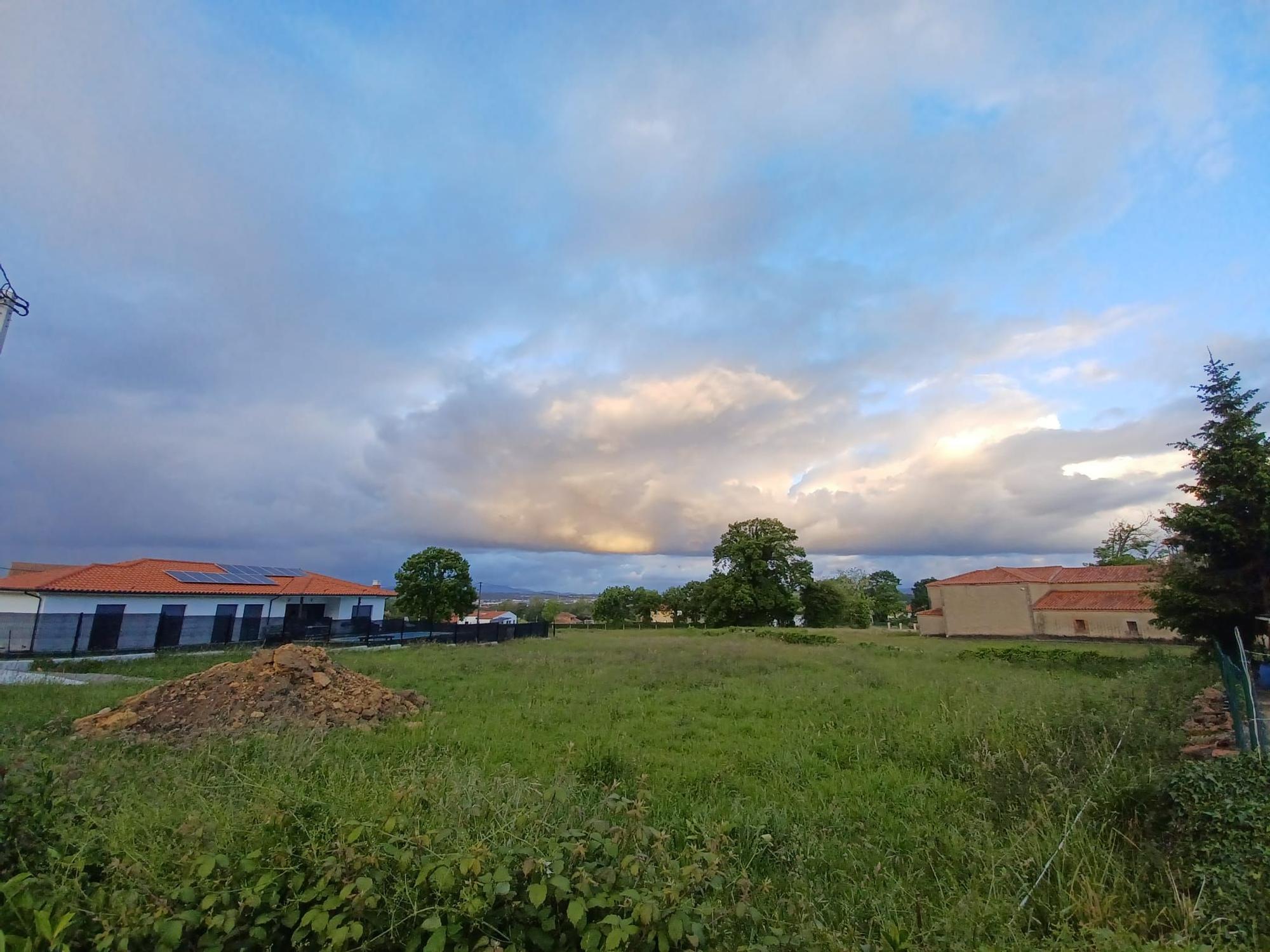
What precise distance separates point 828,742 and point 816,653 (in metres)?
15.7

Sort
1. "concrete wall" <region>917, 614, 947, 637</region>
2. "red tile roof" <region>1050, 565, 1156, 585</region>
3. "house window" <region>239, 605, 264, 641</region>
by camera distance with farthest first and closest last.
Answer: "concrete wall" <region>917, 614, 947, 637</region> < "red tile roof" <region>1050, 565, 1156, 585</region> < "house window" <region>239, 605, 264, 641</region>

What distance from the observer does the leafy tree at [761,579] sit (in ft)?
162

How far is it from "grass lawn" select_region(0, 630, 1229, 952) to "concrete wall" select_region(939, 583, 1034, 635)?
95.9 ft

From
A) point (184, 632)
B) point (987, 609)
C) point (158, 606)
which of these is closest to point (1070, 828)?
point (184, 632)

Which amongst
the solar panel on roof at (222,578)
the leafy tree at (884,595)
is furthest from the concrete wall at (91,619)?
the leafy tree at (884,595)

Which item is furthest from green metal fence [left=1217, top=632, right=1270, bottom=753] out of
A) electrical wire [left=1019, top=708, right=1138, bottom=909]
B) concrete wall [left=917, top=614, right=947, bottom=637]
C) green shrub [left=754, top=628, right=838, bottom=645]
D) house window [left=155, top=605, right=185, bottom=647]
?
concrete wall [left=917, top=614, right=947, bottom=637]

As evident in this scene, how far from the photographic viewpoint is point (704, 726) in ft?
30.7

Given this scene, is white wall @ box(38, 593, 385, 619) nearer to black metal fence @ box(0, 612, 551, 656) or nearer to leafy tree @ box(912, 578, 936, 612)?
black metal fence @ box(0, 612, 551, 656)

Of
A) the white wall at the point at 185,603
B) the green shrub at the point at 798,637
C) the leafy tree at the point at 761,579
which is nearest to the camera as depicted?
the white wall at the point at 185,603

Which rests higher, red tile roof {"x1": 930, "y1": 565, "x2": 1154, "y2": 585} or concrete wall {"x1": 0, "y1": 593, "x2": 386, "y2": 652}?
red tile roof {"x1": 930, "y1": 565, "x2": 1154, "y2": 585}

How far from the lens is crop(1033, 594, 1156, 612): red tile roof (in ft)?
105

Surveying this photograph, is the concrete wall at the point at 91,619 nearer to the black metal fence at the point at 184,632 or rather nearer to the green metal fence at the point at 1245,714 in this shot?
the black metal fence at the point at 184,632

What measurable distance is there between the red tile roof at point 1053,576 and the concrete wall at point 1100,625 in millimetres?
2681

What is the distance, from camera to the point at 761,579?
165ft
